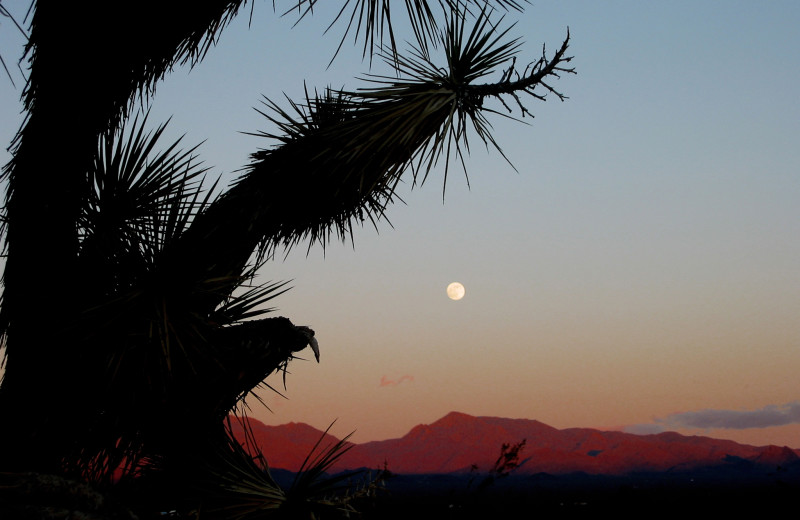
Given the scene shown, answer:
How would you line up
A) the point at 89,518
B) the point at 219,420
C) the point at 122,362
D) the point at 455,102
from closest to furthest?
the point at 89,518 → the point at 122,362 → the point at 219,420 → the point at 455,102

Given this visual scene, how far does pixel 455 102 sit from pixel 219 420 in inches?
107

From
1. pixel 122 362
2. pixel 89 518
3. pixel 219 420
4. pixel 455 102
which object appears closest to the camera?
pixel 89 518

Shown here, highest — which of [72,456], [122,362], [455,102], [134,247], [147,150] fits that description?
[455,102]

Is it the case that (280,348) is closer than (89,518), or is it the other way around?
(89,518)

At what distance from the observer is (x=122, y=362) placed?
449 cm

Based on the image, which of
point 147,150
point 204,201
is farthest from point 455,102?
point 147,150

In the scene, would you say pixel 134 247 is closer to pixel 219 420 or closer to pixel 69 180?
pixel 69 180

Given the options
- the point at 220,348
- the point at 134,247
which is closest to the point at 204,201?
the point at 134,247

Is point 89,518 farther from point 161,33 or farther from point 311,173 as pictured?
point 161,33

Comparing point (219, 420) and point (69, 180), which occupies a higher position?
point (69, 180)

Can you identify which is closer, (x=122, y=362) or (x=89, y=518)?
(x=89, y=518)

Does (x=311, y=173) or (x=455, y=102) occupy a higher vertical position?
(x=455, y=102)

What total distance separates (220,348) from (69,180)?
149 centimetres

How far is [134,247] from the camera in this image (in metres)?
4.68
